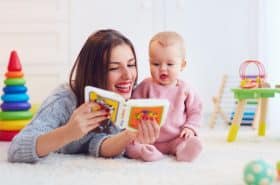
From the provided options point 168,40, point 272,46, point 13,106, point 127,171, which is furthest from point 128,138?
point 272,46

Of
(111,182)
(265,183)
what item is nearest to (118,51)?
(111,182)

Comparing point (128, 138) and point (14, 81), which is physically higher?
point (14, 81)

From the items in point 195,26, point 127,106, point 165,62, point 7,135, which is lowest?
point 7,135

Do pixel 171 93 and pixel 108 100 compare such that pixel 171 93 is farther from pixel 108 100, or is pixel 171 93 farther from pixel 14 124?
pixel 14 124

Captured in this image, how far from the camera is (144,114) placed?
1.42 meters

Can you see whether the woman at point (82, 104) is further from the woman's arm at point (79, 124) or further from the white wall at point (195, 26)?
the white wall at point (195, 26)

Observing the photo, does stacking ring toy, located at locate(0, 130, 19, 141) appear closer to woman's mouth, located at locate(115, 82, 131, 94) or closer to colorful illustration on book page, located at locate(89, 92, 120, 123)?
woman's mouth, located at locate(115, 82, 131, 94)

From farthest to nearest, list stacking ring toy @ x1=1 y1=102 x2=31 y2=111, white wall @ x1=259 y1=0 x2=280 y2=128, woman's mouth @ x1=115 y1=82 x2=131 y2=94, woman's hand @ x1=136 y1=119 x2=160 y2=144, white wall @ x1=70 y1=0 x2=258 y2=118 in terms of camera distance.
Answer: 1. white wall @ x1=70 y1=0 x2=258 y2=118
2. white wall @ x1=259 y1=0 x2=280 y2=128
3. stacking ring toy @ x1=1 y1=102 x2=31 y2=111
4. woman's mouth @ x1=115 y1=82 x2=131 y2=94
5. woman's hand @ x1=136 y1=119 x2=160 y2=144

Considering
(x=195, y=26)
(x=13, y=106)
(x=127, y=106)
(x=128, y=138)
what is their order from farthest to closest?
(x=195, y=26) < (x=13, y=106) < (x=128, y=138) < (x=127, y=106)

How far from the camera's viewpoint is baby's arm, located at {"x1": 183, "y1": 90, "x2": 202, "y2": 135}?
1.76 meters

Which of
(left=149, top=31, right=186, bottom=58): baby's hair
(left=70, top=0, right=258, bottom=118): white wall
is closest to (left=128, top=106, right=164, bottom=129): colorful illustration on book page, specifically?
(left=149, top=31, right=186, bottom=58): baby's hair

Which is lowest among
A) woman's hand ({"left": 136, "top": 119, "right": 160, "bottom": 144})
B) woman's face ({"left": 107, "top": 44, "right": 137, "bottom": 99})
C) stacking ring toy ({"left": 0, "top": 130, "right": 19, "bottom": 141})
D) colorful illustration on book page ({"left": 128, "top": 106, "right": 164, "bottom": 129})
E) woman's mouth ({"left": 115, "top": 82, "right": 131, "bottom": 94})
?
stacking ring toy ({"left": 0, "top": 130, "right": 19, "bottom": 141})

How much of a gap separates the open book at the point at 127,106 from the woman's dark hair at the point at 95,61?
19cm

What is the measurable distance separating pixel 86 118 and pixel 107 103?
0.07m
